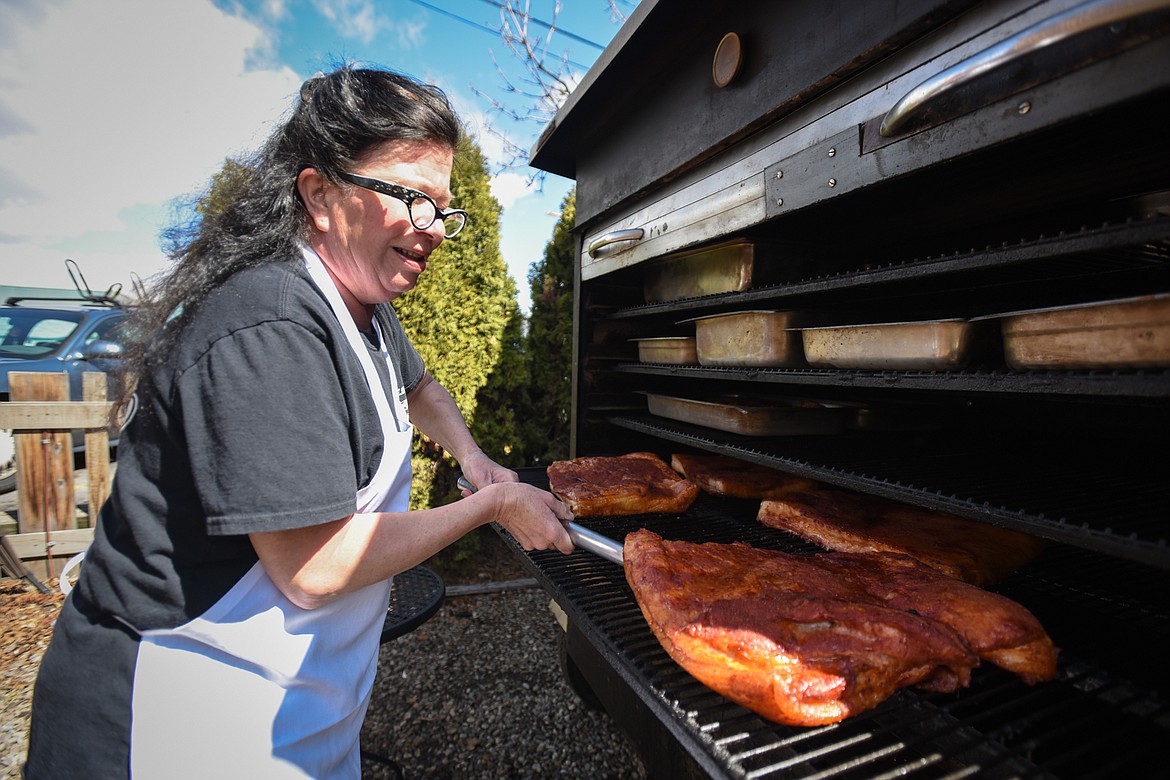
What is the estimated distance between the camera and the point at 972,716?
1.18 metres

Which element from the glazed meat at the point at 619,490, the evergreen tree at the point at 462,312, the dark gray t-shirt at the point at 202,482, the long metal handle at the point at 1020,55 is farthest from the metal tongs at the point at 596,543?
the evergreen tree at the point at 462,312

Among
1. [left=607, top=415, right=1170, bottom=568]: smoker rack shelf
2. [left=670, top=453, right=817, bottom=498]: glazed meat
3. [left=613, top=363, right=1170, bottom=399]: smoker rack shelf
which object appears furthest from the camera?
[left=670, top=453, right=817, bottom=498]: glazed meat

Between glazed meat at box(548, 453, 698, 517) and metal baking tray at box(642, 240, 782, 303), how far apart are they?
946 mm

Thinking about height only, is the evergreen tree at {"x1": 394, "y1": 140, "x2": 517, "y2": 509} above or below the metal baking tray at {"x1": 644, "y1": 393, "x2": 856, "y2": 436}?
above

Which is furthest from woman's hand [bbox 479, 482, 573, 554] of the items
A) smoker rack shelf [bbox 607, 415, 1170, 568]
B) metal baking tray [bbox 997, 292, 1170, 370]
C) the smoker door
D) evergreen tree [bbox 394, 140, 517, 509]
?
evergreen tree [bbox 394, 140, 517, 509]

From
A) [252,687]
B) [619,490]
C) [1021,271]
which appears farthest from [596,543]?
[1021,271]

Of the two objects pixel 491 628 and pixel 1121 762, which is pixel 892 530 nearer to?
pixel 1121 762

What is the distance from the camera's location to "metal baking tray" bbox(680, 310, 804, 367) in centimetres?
→ 212

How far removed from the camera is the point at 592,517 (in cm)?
246

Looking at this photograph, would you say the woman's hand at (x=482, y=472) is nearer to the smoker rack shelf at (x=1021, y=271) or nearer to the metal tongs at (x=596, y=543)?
the metal tongs at (x=596, y=543)

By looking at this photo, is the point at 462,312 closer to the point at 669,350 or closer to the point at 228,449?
the point at 669,350

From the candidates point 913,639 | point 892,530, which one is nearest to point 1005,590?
point 892,530

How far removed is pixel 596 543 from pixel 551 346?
4.42m

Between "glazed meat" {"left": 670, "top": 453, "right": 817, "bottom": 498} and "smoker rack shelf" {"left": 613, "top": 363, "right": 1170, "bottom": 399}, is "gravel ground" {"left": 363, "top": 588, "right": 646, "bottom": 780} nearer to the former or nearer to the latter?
"glazed meat" {"left": 670, "top": 453, "right": 817, "bottom": 498}
